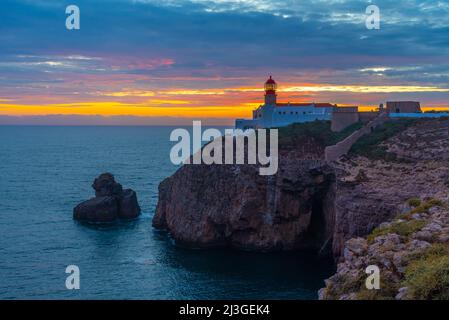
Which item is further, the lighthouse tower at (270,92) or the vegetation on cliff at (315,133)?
the lighthouse tower at (270,92)

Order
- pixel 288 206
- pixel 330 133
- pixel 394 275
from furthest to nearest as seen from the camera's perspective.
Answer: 1. pixel 330 133
2. pixel 288 206
3. pixel 394 275

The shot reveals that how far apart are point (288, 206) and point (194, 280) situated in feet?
41.2

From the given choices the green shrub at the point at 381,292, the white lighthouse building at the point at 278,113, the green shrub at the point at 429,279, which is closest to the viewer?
the green shrub at the point at 429,279

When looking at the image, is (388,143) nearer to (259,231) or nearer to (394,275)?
(259,231)

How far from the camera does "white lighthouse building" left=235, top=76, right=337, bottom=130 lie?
221ft

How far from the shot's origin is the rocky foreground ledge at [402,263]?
10.9m

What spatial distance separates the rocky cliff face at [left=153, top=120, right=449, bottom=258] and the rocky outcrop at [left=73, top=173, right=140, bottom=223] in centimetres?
998

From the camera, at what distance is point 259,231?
48.0 meters

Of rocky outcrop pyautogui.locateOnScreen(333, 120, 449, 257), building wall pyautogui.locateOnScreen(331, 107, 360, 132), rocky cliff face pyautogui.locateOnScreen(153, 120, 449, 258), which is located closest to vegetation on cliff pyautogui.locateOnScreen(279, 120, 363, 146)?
building wall pyautogui.locateOnScreen(331, 107, 360, 132)

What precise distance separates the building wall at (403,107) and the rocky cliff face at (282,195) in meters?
7.62

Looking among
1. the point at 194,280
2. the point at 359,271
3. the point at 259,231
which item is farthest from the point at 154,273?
the point at 359,271

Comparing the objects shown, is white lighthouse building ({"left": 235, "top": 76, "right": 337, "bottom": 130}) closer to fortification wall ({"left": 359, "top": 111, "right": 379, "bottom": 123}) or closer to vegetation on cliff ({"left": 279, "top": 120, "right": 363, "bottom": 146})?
vegetation on cliff ({"left": 279, "top": 120, "right": 363, "bottom": 146})

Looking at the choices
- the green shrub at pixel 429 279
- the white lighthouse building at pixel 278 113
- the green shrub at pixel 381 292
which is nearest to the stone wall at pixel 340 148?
the white lighthouse building at pixel 278 113

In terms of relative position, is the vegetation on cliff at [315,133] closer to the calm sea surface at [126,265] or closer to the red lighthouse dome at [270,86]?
the red lighthouse dome at [270,86]
